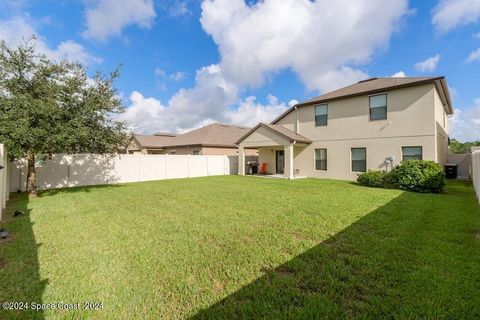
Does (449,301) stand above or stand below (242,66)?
below

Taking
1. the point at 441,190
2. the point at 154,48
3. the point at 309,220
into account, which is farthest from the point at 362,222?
the point at 154,48

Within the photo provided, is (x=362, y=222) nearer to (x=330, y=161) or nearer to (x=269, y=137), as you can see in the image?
(x=330, y=161)

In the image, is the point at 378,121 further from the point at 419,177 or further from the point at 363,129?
the point at 419,177

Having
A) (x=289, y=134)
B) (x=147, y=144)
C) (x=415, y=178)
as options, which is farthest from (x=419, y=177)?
(x=147, y=144)

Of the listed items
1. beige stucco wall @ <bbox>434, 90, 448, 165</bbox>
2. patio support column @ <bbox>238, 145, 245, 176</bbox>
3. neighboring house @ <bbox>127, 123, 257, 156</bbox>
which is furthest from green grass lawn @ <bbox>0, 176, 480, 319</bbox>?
neighboring house @ <bbox>127, 123, 257, 156</bbox>

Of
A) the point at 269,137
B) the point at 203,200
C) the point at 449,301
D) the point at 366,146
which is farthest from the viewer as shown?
the point at 269,137

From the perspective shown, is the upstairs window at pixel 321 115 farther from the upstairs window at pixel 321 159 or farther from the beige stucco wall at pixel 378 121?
the upstairs window at pixel 321 159

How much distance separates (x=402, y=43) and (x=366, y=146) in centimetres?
632

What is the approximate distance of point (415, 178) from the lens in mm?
10844

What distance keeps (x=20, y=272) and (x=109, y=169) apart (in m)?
12.8

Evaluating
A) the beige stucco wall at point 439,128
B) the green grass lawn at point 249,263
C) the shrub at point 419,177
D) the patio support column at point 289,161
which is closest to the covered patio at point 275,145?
the patio support column at point 289,161

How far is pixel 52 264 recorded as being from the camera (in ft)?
12.7

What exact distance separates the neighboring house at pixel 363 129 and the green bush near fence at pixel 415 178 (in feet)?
7.86

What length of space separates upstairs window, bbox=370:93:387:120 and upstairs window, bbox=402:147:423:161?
2.29 m
